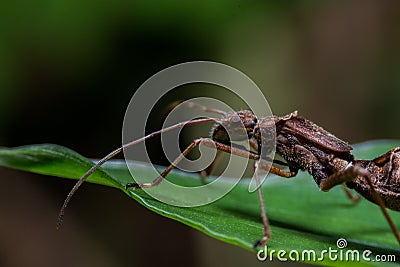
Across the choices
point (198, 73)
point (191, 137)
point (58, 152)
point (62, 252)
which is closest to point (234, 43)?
point (198, 73)

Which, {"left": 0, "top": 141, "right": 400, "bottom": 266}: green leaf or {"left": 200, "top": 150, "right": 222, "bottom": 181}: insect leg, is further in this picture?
{"left": 200, "top": 150, "right": 222, "bottom": 181}: insect leg

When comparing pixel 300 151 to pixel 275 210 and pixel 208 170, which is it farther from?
pixel 208 170

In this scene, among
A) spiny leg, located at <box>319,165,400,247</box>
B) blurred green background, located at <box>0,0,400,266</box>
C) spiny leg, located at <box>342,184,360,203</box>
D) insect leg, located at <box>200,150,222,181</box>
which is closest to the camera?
spiny leg, located at <box>319,165,400,247</box>

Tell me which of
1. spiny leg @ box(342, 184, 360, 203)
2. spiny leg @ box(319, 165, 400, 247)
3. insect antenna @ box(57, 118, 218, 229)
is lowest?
insect antenna @ box(57, 118, 218, 229)

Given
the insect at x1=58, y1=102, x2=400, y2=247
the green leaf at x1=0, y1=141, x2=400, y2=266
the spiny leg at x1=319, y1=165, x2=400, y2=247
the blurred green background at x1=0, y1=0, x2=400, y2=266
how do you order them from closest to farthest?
the green leaf at x1=0, y1=141, x2=400, y2=266, the spiny leg at x1=319, y1=165, x2=400, y2=247, the insect at x1=58, y1=102, x2=400, y2=247, the blurred green background at x1=0, y1=0, x2=400, y2=266

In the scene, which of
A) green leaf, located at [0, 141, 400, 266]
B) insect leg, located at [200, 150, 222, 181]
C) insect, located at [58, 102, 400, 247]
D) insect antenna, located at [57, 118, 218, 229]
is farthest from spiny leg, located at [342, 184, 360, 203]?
insect antenna, located at [57, 118, 218, 229]

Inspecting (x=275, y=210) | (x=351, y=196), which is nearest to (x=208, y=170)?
(x=275, y=210)

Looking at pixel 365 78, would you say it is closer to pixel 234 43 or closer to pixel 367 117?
pixel 367 117

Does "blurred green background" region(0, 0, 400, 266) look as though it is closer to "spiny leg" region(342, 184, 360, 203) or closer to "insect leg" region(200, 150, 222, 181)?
"insect leg" region(200, 150, 222, 181)
